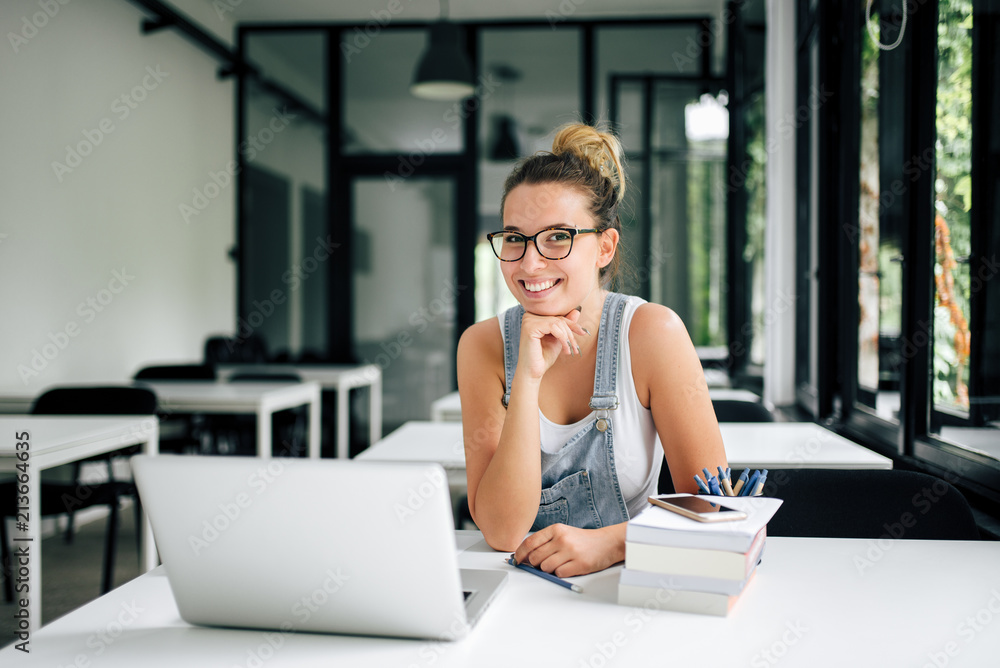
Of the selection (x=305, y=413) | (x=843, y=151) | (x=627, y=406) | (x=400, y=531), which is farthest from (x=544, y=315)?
(x=305, y=413)

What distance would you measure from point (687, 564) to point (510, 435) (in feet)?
1.40

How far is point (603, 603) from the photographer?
94 cm

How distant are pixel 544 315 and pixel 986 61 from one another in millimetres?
1292

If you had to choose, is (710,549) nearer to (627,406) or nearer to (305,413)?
(627,406)

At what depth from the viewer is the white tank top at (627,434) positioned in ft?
4.48

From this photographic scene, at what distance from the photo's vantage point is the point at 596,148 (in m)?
1.56

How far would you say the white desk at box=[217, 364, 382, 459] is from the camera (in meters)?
4.88

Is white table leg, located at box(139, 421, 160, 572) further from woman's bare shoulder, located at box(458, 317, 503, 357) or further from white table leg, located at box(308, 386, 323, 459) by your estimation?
woman's bare shoulder, located at box(458, 317, 503, 357)

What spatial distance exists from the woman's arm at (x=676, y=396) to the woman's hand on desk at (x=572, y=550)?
285 mm

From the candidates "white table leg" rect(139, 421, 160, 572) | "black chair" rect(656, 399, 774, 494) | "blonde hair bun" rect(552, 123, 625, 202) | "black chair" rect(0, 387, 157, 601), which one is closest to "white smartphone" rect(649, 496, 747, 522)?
"blonde hair bun" rect(552, 123, 625, 202)

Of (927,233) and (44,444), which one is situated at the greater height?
(927,233)

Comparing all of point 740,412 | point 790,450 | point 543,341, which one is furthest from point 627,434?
point 740,412

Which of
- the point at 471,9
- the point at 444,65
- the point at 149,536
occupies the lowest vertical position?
the point at 149,536

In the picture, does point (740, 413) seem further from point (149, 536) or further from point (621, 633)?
point (149, 536)
